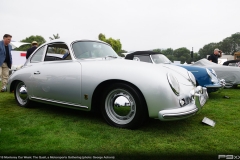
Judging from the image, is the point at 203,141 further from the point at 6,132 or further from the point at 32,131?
the point at 6,132

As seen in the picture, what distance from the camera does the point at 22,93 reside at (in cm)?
A: 379

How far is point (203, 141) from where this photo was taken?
7.41 feet

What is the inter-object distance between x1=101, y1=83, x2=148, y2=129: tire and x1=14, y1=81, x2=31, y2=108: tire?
6.11 feet

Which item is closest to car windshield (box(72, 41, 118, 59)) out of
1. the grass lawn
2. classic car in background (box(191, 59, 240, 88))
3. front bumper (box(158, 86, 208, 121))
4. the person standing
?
the grass lawn

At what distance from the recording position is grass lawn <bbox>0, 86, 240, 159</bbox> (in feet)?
6.47

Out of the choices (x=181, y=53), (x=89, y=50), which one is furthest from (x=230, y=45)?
(x=89, y=50)

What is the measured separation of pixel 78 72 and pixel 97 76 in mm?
357

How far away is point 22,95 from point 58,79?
1291mm

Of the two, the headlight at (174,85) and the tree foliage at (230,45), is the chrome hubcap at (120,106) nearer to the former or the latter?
the headlight at (174,85)

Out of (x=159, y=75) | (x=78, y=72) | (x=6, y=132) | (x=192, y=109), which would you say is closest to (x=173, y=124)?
(x=192, y=109)

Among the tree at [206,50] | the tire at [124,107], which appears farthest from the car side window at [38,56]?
the tree at [206,50]

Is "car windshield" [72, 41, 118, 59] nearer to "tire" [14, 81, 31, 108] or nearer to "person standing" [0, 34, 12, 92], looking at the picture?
"tire" [14, 81, 31, 108]

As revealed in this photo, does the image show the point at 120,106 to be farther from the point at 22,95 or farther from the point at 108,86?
the point at 22,95

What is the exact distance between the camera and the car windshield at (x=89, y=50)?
320cm
